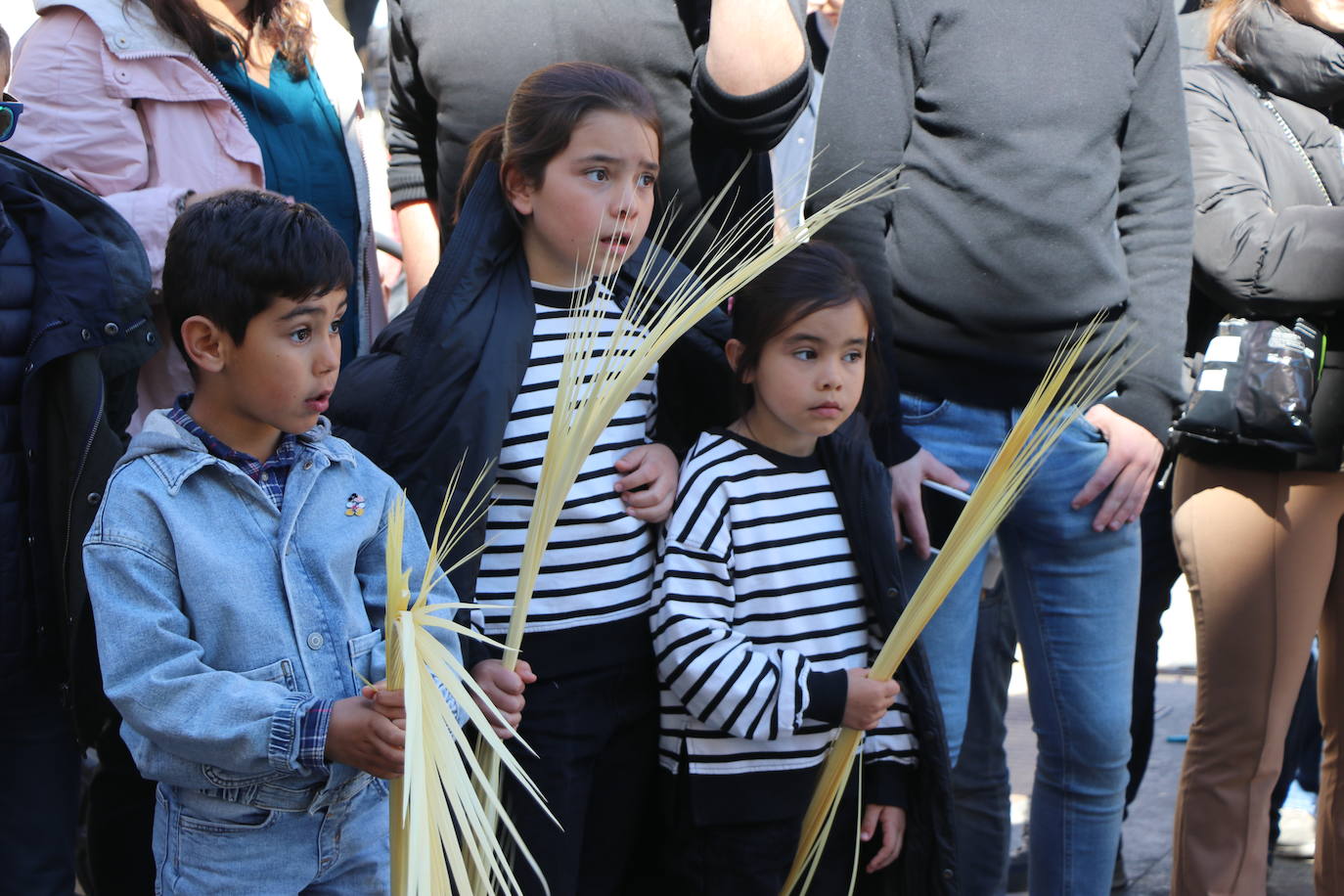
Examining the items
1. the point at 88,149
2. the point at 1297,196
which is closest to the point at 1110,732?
the point at 1297,196

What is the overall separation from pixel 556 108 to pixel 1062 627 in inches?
49.1

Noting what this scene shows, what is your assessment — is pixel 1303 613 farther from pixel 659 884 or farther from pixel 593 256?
pixel 593 256

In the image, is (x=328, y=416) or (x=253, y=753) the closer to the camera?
(x=253, y=753)

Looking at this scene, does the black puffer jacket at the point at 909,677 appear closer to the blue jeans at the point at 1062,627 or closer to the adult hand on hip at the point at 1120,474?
the blue jeans at the point at 1062,627

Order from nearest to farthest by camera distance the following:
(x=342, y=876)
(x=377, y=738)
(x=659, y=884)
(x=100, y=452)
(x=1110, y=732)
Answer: (x=377, y=738) → (x=342, y=876) → (x=100, y=452) → (x=659, y=884) → (x=1110, y=732)

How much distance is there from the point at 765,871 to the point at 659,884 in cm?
22

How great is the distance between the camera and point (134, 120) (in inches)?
95.0

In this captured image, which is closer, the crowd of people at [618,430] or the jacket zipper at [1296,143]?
the crowd of people at [618,430]

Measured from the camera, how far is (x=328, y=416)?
83.4 inches

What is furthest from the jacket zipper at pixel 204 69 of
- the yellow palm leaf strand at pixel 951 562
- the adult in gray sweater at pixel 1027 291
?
the yellow palm leaf strand at pixel 951 562

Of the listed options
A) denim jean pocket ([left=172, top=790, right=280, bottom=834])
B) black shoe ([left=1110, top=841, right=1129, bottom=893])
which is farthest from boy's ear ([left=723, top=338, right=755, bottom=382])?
black shoe ([left=1110, top=841, right=1129, bottom=893])

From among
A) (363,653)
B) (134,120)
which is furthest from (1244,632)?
(134,120)

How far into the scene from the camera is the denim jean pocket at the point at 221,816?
5.62ft

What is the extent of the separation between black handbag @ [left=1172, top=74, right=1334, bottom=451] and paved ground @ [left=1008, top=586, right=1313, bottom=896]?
128cm
